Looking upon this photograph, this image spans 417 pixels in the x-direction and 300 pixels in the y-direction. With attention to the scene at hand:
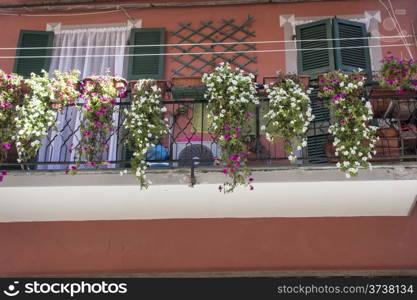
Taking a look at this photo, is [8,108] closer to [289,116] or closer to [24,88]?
[24,88]

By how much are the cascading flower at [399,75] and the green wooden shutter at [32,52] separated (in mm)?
4740

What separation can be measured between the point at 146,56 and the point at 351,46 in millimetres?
2888

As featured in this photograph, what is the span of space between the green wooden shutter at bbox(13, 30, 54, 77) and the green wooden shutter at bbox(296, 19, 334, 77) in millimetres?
3631

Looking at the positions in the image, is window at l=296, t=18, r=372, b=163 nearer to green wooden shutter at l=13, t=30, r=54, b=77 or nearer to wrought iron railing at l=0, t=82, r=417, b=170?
wrought iron railing at l=0, t=82, r=417, b=170

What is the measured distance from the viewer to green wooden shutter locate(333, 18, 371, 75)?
742 centimetres

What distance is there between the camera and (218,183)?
579cm

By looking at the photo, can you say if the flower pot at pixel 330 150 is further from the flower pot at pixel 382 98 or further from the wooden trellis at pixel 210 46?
the wooden trellis at pixel 210 46

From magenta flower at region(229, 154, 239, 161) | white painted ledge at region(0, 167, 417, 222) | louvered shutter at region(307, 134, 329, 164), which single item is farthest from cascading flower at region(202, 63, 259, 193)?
louvered shutter at region(307, 134, 329, 164)

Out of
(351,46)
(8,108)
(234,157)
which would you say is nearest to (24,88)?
(8,108)

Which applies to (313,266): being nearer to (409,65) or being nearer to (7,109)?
(409,65)

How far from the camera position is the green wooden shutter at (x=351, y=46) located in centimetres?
742

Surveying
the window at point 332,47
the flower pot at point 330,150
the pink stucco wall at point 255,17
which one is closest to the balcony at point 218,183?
the flower pot at point 330,150

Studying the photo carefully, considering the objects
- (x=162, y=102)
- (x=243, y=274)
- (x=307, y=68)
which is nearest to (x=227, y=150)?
(x=162, y=102)

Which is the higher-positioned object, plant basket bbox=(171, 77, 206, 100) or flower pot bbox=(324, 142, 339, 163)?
plant basket bbox=(171, 77, 206, 100)
